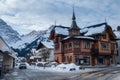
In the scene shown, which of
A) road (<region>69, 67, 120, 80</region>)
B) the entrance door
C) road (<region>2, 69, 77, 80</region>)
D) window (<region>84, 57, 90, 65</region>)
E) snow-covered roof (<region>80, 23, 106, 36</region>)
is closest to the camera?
road (<region>69, 67, 120, 80</region>)

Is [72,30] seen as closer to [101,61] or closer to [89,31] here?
[89,31]

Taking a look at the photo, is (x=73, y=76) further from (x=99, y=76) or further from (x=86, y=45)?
(x=86, y=45)

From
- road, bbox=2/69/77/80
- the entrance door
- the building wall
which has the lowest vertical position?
road, bbox=2/69/77/80

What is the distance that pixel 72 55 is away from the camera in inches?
2692

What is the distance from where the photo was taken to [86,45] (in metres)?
70.2

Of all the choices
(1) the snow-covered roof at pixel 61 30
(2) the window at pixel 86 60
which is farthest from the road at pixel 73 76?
(1) the snow-covered roof at pixel 61 30

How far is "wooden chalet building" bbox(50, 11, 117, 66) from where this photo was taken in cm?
6862

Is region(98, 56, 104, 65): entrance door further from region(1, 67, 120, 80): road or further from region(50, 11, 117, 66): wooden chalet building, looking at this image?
region(1, 67, 120, 80): road

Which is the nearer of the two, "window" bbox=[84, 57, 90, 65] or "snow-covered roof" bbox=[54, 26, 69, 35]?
"window" bbox=[84, 57, 90, 65]

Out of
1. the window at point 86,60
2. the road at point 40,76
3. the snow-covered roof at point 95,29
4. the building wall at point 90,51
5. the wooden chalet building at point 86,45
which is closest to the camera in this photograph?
the road at point 40,76

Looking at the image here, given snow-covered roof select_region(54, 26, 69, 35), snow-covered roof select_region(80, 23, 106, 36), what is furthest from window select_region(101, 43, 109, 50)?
snow-covered roof select_region(54, 26, 69, 35)

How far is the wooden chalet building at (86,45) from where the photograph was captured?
2702 inches

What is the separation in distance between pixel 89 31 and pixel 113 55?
9.27 metres

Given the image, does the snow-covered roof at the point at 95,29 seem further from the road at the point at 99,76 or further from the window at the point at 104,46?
the road at the point at 99,76
